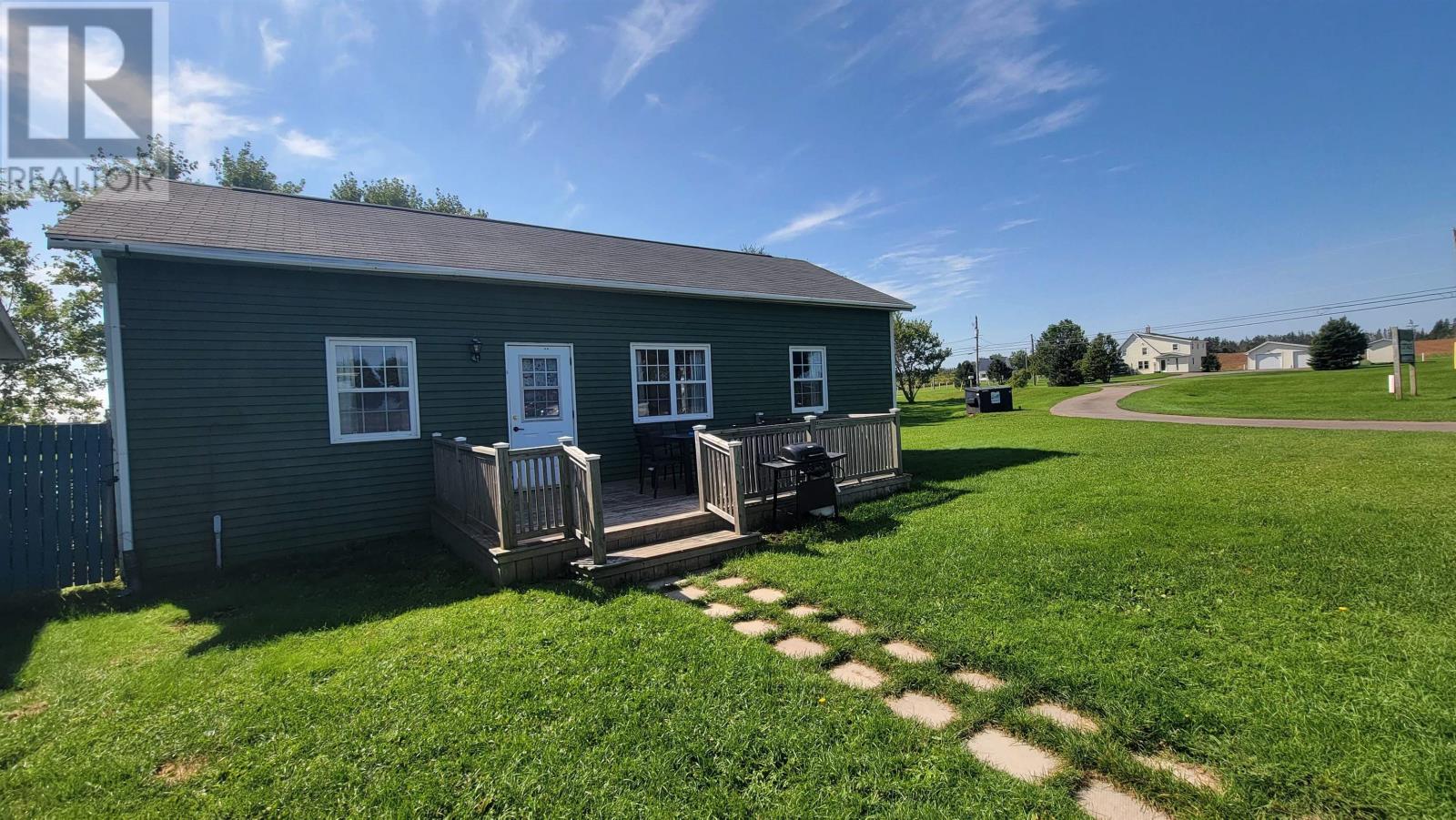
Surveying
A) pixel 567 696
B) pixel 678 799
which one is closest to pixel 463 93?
pixel 567 696

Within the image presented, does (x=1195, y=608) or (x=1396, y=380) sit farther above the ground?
(x=1396, y=380)

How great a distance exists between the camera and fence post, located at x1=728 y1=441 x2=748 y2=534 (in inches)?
230

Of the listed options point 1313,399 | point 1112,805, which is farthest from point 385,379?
point 1313,399

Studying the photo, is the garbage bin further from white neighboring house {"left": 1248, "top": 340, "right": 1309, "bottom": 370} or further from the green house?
white neighboring house {"left": 1248, "top": 340, "right": 1309, "bottom": 370}

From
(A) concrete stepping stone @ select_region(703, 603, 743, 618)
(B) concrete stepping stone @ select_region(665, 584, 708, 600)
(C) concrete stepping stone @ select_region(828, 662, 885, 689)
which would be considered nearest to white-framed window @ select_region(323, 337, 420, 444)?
(B) concrete stepping stone @ select_region(665, 584, 708, 600)

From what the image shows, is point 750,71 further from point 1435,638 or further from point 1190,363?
point 1190,363

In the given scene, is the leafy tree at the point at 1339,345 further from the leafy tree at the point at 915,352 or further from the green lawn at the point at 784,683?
the green lawn at the point at 784,683

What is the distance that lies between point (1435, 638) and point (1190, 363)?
3521 inches

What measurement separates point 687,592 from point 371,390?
509 centimetres

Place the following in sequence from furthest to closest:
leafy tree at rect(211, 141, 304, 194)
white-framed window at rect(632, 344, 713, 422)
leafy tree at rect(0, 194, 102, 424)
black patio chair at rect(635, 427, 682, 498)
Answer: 1. leafy tree at rect(211, 141, 304, 194)
2. leafy tree at rect(0, 194, 102, 424)
3. white-framed window at rect(632, 344, 713, 422)
4. black patio chair at rect(635, 427, 682, 498)

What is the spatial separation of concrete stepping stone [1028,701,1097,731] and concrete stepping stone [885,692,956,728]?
398 mm

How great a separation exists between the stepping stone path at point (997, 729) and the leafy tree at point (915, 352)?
110ft

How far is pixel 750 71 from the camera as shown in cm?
1089

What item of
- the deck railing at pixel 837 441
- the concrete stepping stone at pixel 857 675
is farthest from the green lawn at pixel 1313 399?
the concrete stepping stone at pixel 857 675
